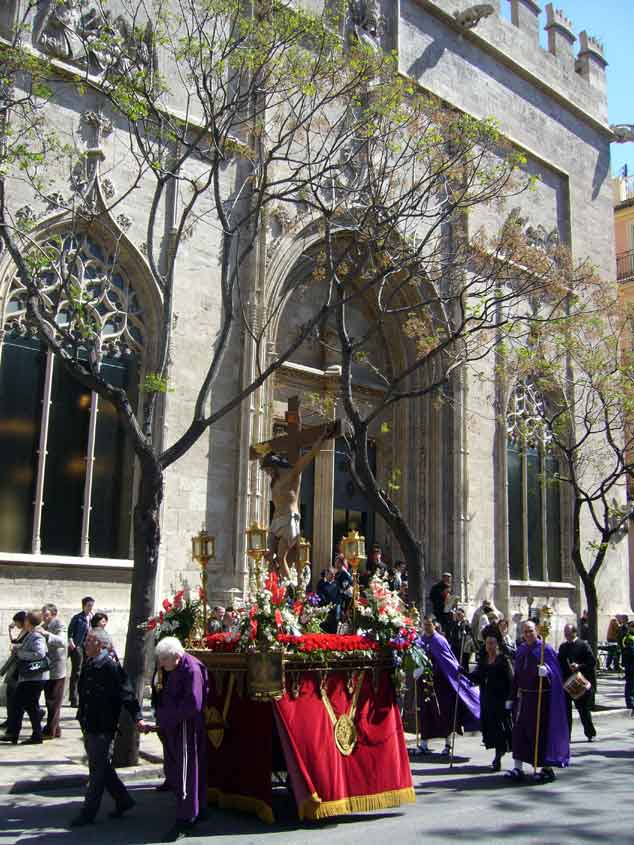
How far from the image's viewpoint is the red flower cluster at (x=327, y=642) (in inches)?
328

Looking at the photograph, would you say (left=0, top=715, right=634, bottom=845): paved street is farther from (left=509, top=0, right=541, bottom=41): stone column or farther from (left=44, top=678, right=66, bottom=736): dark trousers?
Result: (left=509, top=0, right=541, bottom=41): stone column

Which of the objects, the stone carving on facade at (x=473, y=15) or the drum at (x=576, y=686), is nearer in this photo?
the drum at (x=576, y=686)

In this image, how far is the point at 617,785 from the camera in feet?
32.0

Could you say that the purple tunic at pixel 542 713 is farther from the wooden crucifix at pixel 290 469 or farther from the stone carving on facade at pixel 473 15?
the stone carving on facade at pixel 473 15

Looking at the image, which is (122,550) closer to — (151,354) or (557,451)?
(151,354)

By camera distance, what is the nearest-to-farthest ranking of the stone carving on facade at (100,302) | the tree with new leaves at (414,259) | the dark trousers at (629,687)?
1. the tree with new leaves at (414,259)
2. the stone carving on facade at (100,302)
3. the dark trousers at (629,687)

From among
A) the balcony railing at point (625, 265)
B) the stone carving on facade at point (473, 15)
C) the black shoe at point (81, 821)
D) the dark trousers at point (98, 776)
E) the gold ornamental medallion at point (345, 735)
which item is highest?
the stone carving on facade at point (473, 15)

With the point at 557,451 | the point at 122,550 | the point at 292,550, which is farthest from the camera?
the point at 557,451

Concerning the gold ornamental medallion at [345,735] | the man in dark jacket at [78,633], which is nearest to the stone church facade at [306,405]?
the man in dark jacket at [78,633]

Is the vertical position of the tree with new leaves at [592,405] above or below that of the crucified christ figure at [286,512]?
above

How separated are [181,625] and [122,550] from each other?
7518 millimetres

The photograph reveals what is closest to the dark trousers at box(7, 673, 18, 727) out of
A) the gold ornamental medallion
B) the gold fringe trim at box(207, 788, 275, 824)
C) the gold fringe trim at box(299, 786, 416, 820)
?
the gold fringe trim at box(207, 788, 275, 824)

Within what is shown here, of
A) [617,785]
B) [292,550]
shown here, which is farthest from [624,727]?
[292,550]

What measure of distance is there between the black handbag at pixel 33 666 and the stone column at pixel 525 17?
23211mm
